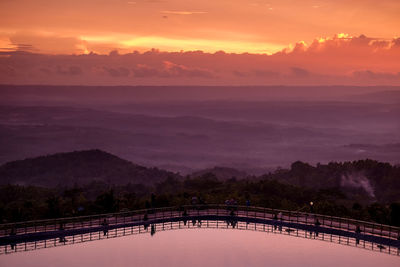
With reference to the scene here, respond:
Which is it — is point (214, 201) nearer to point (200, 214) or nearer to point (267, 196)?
point (200, 214)

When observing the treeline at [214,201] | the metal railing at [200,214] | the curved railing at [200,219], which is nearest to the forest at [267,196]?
the treeline at [214,201]

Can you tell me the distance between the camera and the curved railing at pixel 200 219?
59250mm

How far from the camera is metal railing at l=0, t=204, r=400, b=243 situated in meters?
60.4

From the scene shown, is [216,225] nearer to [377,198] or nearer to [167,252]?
[167,252]

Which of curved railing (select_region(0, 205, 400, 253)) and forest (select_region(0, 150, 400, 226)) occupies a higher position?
curved railing (select_region(0, 205, 400, 253))

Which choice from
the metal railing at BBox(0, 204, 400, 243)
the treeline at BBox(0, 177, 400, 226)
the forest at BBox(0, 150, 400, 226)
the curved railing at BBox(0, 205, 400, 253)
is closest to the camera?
the curved railing at BBox(0, 205, 400, 253)

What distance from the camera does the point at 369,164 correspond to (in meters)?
163

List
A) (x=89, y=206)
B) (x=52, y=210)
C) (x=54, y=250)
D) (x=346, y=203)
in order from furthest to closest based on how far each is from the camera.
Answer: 1. (x=346, y=203)
2. (x=89, y=206)
3. (x=52, y=210)
4. (x=54, y=250)

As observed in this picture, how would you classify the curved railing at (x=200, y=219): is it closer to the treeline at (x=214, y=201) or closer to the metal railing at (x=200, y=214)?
the metal railing at (x=200, y=214)

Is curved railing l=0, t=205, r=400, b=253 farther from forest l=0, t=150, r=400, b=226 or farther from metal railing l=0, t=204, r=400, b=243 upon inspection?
forest l=0, t=150, r=400, b=226

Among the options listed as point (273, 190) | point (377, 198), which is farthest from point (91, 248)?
point (377, 198)

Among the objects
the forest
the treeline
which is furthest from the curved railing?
the forest

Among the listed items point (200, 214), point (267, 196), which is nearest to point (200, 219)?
point (200, 214)

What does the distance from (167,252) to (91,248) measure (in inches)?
301
